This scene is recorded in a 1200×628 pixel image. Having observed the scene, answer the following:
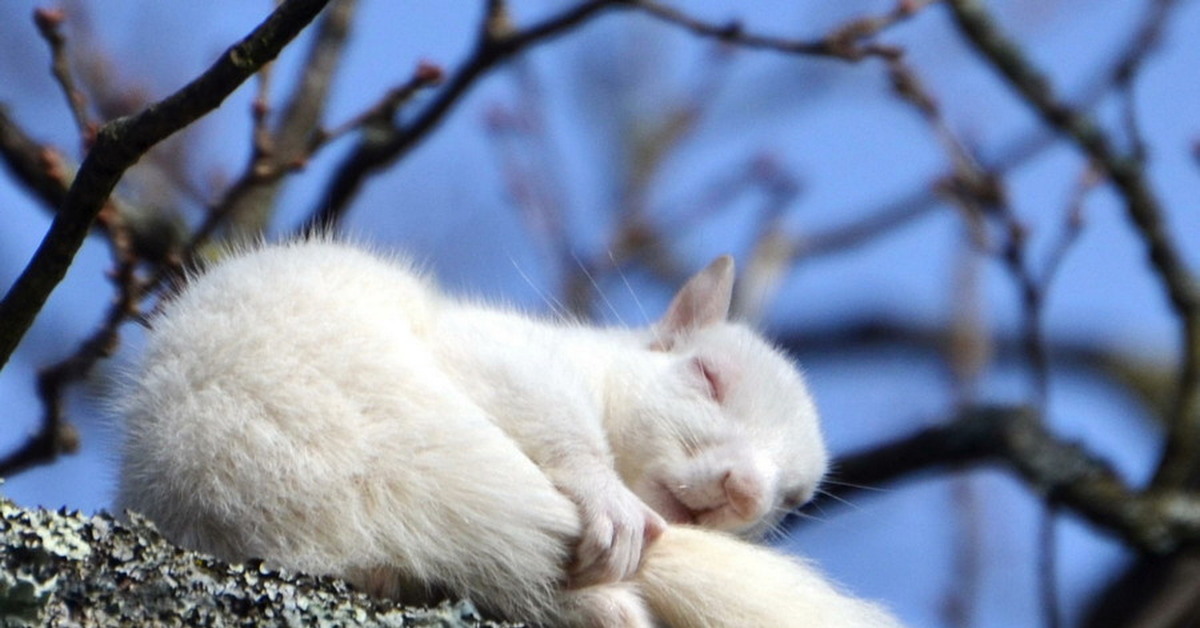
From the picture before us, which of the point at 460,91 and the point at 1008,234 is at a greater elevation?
the point at 460,91

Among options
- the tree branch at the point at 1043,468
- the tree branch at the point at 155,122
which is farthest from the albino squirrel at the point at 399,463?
the tree branch at the point at 1043,468

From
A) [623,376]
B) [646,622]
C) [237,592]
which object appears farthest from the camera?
[623,376]

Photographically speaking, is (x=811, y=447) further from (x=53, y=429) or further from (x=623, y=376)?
(x=53, y=429)

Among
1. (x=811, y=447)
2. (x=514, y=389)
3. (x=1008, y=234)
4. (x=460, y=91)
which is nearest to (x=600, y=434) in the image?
(x=514, y=389)

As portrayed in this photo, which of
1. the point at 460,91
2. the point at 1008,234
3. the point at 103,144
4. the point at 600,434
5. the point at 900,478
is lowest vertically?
the point at 900,478

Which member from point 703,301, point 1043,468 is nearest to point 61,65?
point 703,301

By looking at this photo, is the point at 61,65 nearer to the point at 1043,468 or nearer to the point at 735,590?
the point at 735,590
